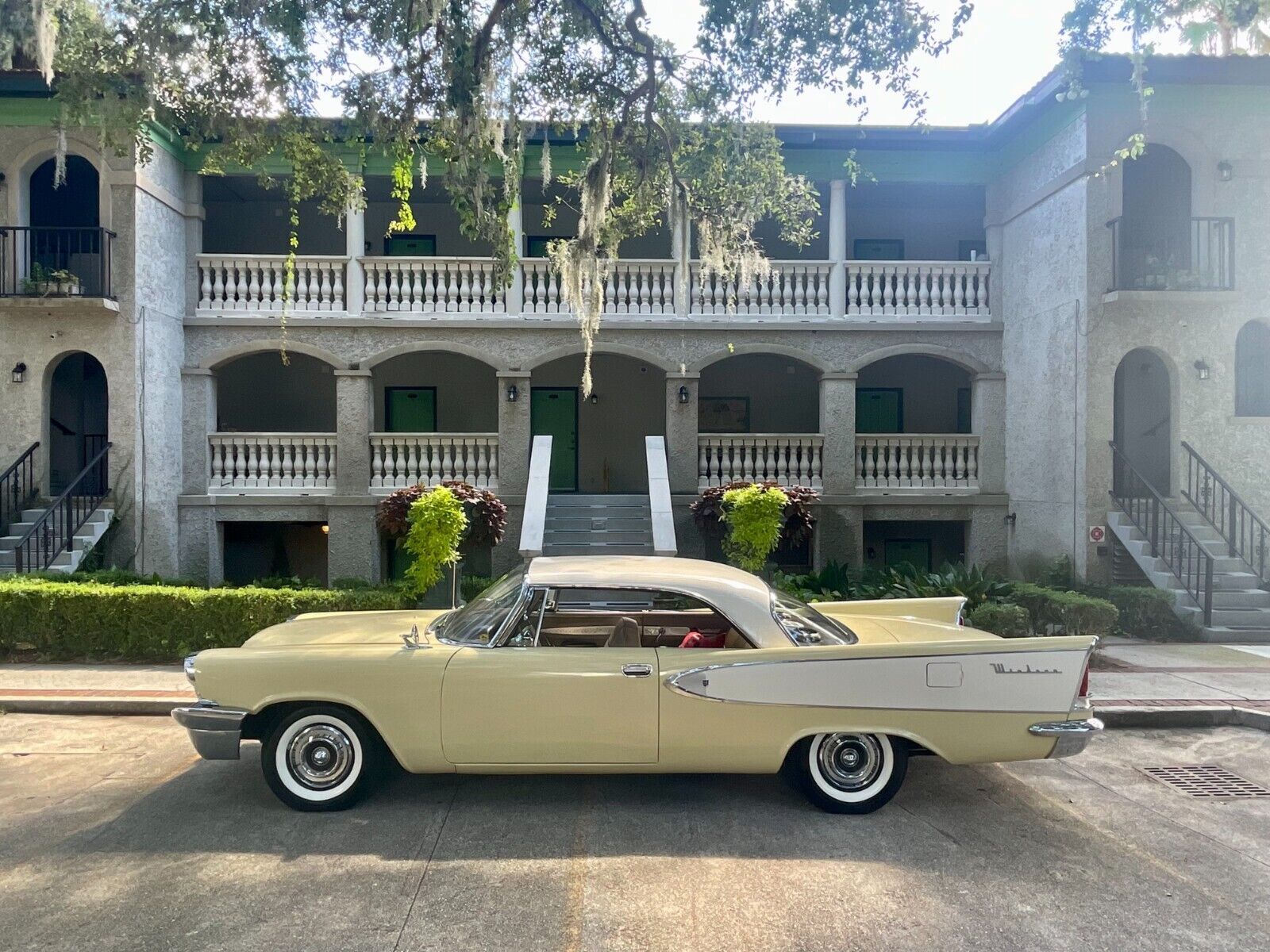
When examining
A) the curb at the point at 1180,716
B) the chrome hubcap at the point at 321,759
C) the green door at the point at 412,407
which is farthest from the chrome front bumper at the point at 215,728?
the green door at the point at 412,407

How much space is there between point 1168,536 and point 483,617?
1047 centimetres

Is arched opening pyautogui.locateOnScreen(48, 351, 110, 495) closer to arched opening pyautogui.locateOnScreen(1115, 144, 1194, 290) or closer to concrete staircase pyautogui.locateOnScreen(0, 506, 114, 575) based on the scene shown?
concrete staircase pyautogui.locateOnScreen(0, 506, 114, 575)

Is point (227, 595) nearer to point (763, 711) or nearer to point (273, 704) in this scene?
point (273, 704)

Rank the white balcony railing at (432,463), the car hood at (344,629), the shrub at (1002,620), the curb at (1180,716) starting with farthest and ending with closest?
the white balcony railing at (432,463)
the shrub at (1002,620)
the curb at (1180,716)
the car hood at (344,629)

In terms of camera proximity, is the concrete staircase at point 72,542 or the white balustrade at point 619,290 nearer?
the concrete staircase at point 72,542

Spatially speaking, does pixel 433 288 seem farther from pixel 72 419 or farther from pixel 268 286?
pixel 72 419

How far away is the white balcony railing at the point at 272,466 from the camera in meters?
13.5

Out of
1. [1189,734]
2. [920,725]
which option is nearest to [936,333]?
[1189,734]

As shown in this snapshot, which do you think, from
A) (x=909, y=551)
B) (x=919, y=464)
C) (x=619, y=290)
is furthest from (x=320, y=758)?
(x=909, y=551)

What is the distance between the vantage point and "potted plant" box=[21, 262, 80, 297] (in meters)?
12.1

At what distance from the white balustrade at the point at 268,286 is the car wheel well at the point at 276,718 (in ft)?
32.9

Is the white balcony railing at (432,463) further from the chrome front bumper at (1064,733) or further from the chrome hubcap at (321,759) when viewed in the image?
the chrome front bumper at (1064,733)

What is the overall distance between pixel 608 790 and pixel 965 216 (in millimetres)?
14497

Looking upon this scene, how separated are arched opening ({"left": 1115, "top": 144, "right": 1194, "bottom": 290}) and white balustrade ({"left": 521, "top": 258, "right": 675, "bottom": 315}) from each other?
21.7 feet
